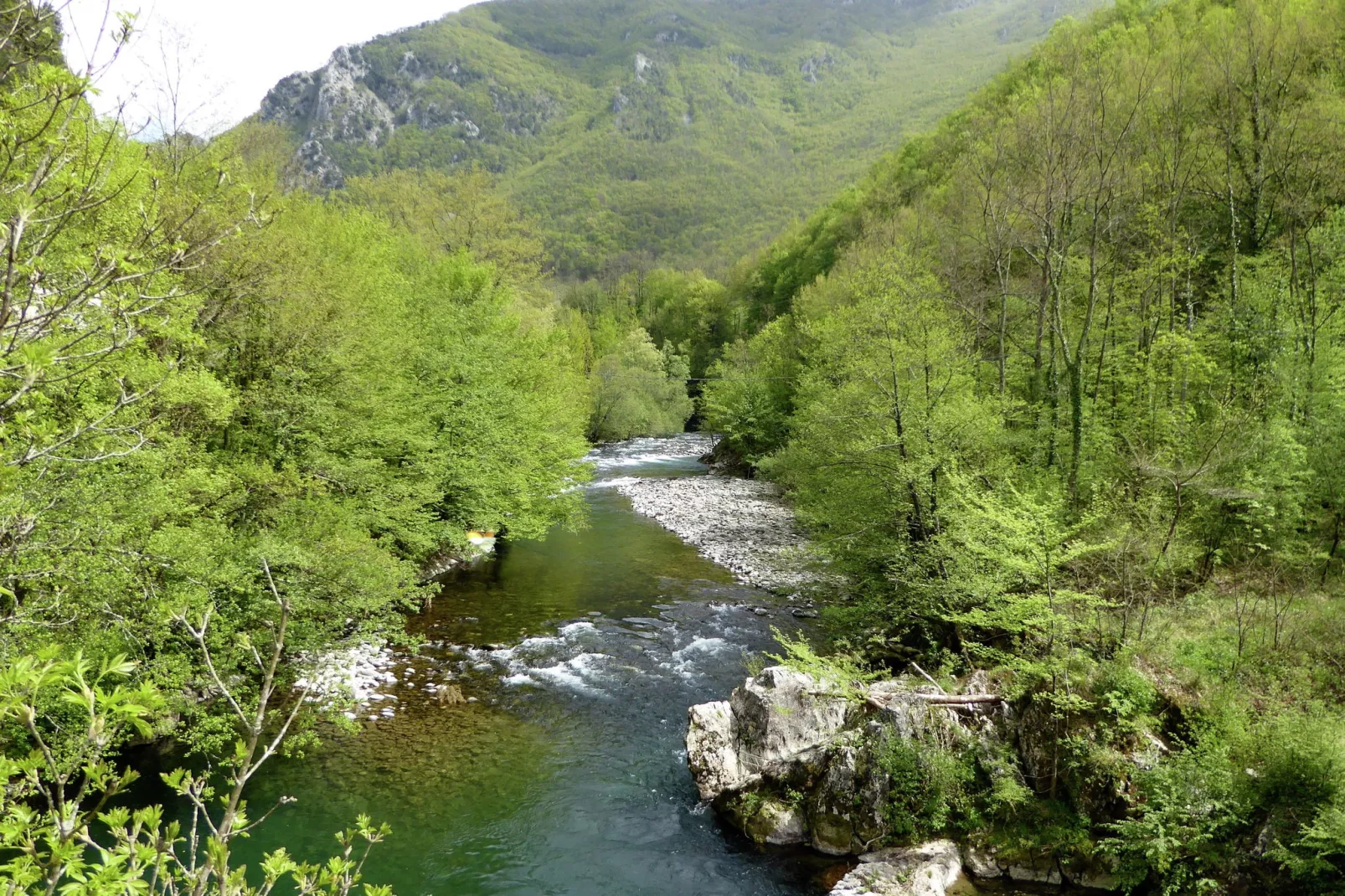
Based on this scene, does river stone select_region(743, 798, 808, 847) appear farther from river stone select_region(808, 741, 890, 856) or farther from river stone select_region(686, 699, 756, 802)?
river stone select_region(686, 699, 756, 802)

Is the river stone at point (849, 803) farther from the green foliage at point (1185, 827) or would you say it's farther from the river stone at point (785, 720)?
the green foliage at point (1185, 827)

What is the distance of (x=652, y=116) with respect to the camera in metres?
181

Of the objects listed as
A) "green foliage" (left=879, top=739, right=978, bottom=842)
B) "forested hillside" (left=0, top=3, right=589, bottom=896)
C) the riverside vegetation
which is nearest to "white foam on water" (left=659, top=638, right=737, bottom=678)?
the riverside vegetation

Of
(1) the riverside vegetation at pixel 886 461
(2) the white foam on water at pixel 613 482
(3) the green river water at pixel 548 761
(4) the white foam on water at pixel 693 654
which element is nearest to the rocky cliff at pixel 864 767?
(1) the riverside vegetation at pixel 886 461

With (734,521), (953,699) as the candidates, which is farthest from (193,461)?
(734,521)

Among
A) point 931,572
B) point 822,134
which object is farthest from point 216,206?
point 822,134

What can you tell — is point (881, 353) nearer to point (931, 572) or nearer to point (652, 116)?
point (931, 572)

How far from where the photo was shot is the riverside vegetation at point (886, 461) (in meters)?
4.43

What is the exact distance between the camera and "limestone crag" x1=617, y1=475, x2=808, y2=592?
21953 millimetres

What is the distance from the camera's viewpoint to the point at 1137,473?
1420 cm

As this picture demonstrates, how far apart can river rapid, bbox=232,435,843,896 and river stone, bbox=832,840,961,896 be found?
683 mm

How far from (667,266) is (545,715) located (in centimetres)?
9946

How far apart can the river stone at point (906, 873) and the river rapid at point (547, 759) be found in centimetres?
68

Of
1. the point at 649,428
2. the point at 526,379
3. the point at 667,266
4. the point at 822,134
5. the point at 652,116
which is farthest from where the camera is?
the point at 652,116
